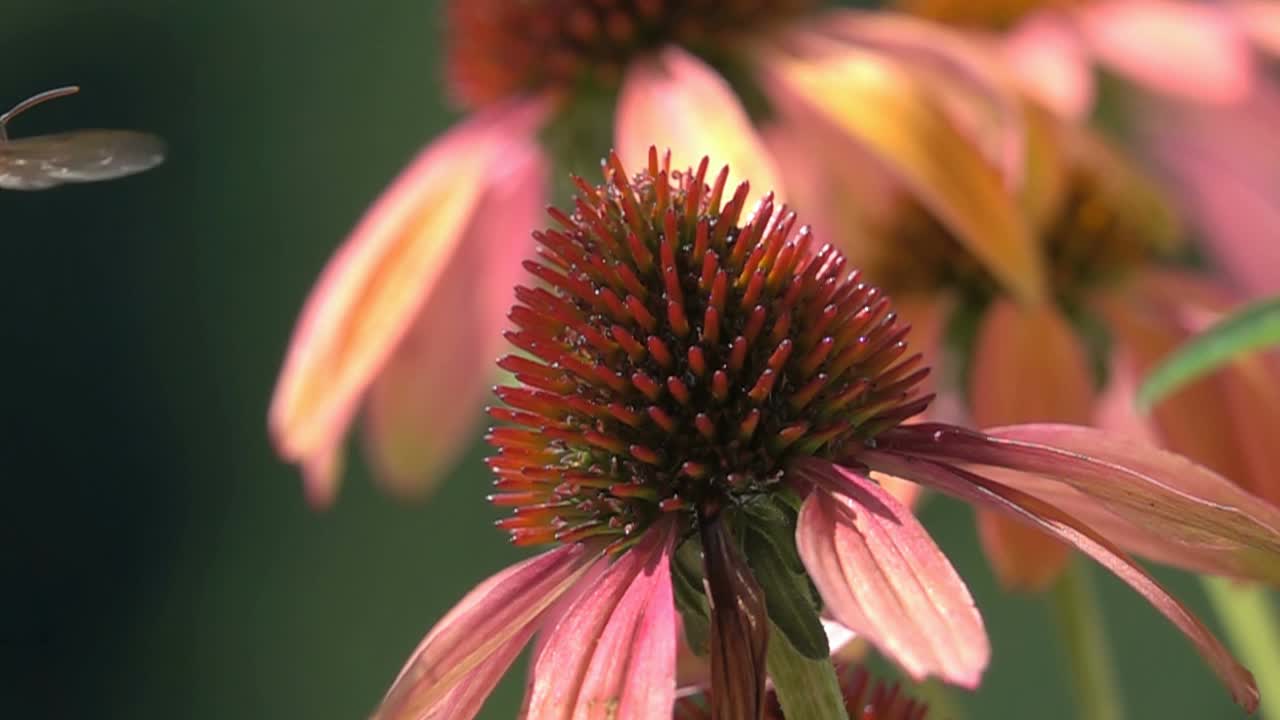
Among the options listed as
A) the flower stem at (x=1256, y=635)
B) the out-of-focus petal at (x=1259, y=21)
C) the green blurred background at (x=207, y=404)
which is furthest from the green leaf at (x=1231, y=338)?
the green blurred background at (x=207, y=404)

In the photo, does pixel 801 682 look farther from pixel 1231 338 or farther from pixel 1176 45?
pixel 1176 45

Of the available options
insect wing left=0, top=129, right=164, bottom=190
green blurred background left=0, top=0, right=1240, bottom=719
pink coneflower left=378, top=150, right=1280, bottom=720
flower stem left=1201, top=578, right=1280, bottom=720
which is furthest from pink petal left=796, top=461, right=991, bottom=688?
green blurred background left=0, top=0, right=1240, bottom=719

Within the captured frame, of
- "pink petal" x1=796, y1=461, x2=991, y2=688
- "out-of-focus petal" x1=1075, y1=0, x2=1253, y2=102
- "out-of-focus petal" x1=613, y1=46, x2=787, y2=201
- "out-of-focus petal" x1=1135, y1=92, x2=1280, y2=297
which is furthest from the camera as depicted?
"out-of-focus petal" x1=1135, y1=92, x2=1280, y2=297

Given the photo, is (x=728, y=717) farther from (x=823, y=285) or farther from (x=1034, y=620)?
(x=1034, y=620)

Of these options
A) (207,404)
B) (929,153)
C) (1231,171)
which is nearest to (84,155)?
(929,153)

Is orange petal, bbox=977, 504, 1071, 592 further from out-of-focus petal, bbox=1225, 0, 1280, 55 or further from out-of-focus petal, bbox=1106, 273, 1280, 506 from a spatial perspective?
out-of-focus petal, bbox=1225, 0, 1280, 55
